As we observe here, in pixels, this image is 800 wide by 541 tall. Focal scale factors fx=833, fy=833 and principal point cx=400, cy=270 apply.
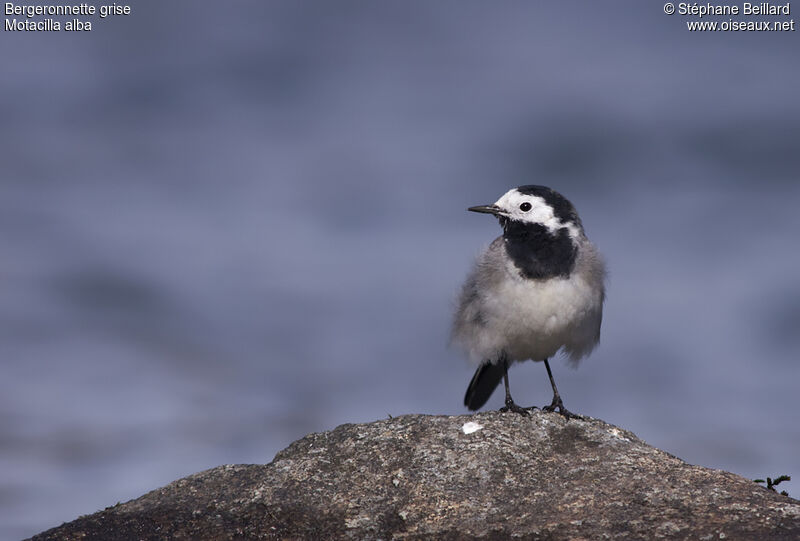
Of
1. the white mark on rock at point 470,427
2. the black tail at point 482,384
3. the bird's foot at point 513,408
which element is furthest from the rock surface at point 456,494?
the black tail at point 482,384

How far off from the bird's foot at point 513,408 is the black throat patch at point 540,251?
131 centimetres

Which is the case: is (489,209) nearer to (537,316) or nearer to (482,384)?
(537,316)

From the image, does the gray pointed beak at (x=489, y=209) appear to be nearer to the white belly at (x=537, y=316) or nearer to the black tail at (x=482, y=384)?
the white belly at (x=537, y=316)

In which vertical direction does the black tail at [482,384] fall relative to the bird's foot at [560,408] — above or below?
above

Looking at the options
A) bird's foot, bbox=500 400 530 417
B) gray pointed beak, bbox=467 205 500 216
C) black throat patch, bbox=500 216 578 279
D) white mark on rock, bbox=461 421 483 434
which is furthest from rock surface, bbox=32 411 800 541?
gray pointed beak, bbox=467 205 500 216

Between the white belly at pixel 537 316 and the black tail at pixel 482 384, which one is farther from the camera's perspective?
the black tail at pixel 482 384

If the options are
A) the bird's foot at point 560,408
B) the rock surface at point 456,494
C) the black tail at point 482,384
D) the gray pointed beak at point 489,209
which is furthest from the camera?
the black tail at point 482,384

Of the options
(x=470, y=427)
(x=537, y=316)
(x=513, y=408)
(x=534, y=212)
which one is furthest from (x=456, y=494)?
(x=534, y=212)

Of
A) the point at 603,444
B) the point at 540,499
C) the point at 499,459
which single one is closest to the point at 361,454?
the point at 499,459

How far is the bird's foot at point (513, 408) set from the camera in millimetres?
7945

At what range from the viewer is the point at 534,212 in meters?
8.59

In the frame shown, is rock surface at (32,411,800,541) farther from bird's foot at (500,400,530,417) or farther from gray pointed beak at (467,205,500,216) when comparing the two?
gray pointed beak at (467,205,500,216)

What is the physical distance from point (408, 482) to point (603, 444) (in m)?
1.75

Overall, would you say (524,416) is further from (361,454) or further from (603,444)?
(361,454)
